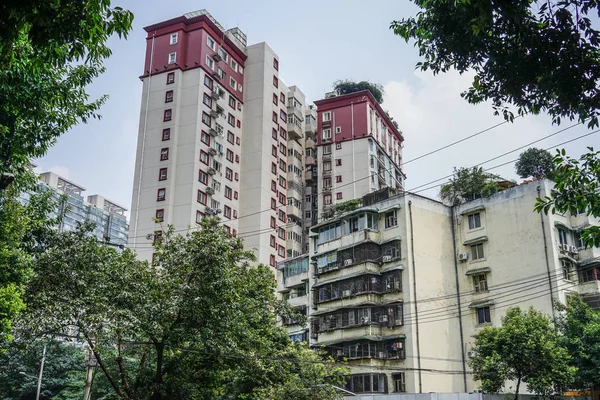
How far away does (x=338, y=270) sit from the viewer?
140 ft

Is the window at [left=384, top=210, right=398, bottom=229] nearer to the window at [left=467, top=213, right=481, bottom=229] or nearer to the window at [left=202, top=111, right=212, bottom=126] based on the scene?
the window at [left=467, top=213, right=481, bottom=229]

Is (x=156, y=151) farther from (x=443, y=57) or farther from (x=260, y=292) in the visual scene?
(x=443, y=57)

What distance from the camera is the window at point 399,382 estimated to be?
125ft

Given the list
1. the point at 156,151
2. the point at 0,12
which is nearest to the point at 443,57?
the point at 0,12

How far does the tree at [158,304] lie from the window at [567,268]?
72.2 ft

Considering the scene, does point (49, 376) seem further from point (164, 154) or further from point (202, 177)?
point (164, 154)

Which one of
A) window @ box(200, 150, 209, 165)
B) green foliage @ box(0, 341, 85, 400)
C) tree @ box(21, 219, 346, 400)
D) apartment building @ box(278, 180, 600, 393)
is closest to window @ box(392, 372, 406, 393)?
apartment building @ box(278, 180, 600, 393)

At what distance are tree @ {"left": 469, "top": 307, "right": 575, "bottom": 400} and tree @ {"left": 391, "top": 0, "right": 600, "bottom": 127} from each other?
23.0 m

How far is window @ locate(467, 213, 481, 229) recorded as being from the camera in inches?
1654

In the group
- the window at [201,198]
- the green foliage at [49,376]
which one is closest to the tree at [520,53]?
the green foliage at [49,376]

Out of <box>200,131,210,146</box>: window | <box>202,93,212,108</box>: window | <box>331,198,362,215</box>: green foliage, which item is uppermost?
<box>202,93,212,108</box>: window

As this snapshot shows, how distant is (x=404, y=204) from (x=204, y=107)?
26.7 m

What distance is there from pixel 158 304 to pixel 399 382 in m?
22.1

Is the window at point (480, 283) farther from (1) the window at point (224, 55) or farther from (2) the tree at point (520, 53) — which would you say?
(1) the window at point (224, 55)
